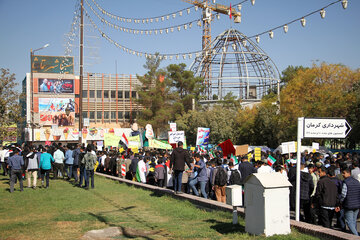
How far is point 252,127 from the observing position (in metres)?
39.7

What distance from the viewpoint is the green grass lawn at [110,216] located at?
7.76 m

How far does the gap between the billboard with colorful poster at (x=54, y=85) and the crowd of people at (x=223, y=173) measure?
38.0 m

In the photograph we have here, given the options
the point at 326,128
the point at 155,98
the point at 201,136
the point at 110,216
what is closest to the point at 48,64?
the point at 155,98

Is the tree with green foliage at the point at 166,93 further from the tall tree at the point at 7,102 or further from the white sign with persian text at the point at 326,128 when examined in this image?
the white sign with persian text at the point at 326,128

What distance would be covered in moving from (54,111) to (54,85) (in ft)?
12.5

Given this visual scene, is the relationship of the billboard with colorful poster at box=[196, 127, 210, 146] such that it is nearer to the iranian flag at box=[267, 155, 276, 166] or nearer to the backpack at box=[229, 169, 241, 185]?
the iranian flag at box=[267, 155, 276, 166]

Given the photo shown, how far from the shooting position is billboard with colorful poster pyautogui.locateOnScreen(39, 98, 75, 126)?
185ft

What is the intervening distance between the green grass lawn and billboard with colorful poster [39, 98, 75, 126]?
44.8 m

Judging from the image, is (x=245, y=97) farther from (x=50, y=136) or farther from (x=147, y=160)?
(x=147, y=160)

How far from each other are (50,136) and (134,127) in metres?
13.9

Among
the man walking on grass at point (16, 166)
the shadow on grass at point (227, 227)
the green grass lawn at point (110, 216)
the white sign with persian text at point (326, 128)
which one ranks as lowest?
the green grass lawn at point (110, 216)

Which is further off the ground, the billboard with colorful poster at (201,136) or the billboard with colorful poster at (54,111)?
the billboard with colorful poster at (54,111)

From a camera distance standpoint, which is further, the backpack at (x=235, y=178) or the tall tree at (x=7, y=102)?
the tall tree at (x=7, y=102)

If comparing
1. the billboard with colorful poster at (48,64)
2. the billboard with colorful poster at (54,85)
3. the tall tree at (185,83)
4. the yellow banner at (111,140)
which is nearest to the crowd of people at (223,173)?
the yellow banner at (111,140)
